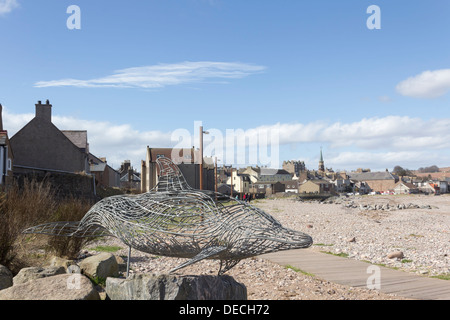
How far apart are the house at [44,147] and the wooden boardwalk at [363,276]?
29.9 meters

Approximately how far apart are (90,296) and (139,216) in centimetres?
163

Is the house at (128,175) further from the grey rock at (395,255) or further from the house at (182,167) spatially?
the grey rock at (395,255)

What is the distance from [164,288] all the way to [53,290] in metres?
1.92

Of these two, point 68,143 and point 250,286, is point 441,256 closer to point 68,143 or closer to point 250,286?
point 250,286

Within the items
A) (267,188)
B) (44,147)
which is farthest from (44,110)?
(267,188)

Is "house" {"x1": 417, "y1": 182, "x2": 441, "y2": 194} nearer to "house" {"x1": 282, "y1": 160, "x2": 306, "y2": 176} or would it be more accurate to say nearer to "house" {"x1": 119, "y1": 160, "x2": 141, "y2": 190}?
"house" {"x1": 282, "y1": 160, "x2": 306, "y2": 176}

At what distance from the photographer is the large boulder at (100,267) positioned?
9266 mm

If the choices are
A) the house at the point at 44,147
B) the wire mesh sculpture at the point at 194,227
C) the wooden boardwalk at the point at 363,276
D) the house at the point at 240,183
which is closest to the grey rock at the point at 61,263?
the wire mesh sculpture at the point at 194,227

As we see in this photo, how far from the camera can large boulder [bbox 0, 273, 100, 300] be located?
6625 mm

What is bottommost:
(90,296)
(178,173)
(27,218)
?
(90,296)

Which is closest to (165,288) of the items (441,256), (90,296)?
(90,296)

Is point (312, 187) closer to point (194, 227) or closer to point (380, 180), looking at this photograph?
point (380, 180)

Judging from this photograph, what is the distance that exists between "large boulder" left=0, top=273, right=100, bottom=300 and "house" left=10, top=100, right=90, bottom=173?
32.2 meters
